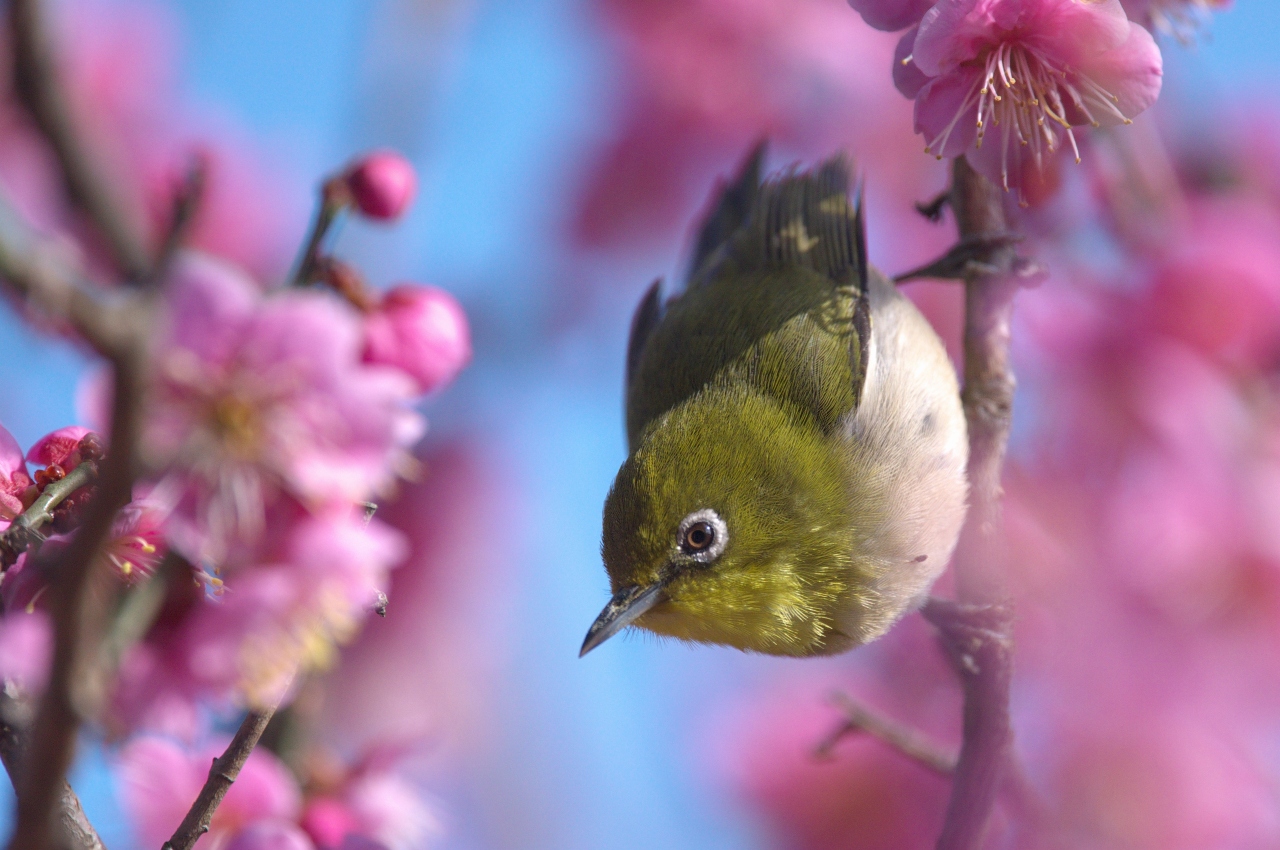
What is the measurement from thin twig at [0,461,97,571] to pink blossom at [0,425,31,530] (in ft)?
0.10

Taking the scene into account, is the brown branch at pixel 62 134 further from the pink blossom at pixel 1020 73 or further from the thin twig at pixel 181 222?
the pink blossom at pixel 1020 73

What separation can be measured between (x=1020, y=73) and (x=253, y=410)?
Result: 5.44ft

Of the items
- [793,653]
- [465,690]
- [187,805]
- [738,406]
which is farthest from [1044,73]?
[465,690]

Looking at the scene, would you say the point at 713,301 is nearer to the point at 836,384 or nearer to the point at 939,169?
the point at 836,384

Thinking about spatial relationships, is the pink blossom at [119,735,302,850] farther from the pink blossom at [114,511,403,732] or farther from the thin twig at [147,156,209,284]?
the thin twig at [147,156,209,284]

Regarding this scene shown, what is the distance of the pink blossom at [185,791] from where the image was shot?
6.92 feet

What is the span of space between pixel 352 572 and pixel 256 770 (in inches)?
34.9

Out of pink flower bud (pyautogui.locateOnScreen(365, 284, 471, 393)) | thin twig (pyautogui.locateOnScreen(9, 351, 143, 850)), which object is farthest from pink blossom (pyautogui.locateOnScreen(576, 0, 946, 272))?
thin twig (pyautogui.locateOnScreen(9, 351, 143, 850))

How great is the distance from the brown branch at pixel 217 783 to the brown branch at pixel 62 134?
80 cm

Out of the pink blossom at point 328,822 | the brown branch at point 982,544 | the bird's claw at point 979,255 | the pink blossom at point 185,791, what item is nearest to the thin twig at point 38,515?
the pink blossom at point 185,791

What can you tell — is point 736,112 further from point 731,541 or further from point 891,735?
point 891,735

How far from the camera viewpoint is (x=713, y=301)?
4.19 metres

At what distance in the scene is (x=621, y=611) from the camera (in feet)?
9.96

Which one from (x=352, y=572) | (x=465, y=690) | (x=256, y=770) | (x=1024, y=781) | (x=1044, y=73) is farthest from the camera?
(x=465, y=690)
